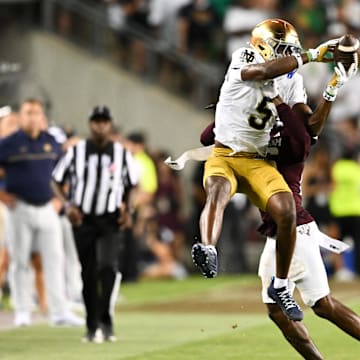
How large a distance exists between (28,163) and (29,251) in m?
0.92

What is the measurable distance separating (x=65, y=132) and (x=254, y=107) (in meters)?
7.95

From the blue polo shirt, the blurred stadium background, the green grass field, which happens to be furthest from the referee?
the blurred stadium background

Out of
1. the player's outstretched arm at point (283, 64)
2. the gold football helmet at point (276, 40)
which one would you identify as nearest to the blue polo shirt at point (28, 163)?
the gold football helmet at point (276, 40)

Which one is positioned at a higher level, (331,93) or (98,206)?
(331,93)

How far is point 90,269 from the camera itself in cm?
1285

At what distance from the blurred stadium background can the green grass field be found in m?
3.52

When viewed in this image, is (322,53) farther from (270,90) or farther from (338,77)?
(270,90)

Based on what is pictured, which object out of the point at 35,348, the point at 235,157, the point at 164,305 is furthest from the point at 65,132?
the point at 235,157

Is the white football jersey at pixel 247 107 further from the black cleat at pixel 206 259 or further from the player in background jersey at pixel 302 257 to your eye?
the black cleat at pixel 206 259

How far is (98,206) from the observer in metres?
13.0

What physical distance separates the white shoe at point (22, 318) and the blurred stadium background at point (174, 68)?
7089 mm

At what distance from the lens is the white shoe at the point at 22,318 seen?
562 inches

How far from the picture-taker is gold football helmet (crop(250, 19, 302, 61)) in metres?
9.62

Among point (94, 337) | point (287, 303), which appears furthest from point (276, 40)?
point (94, 337)
